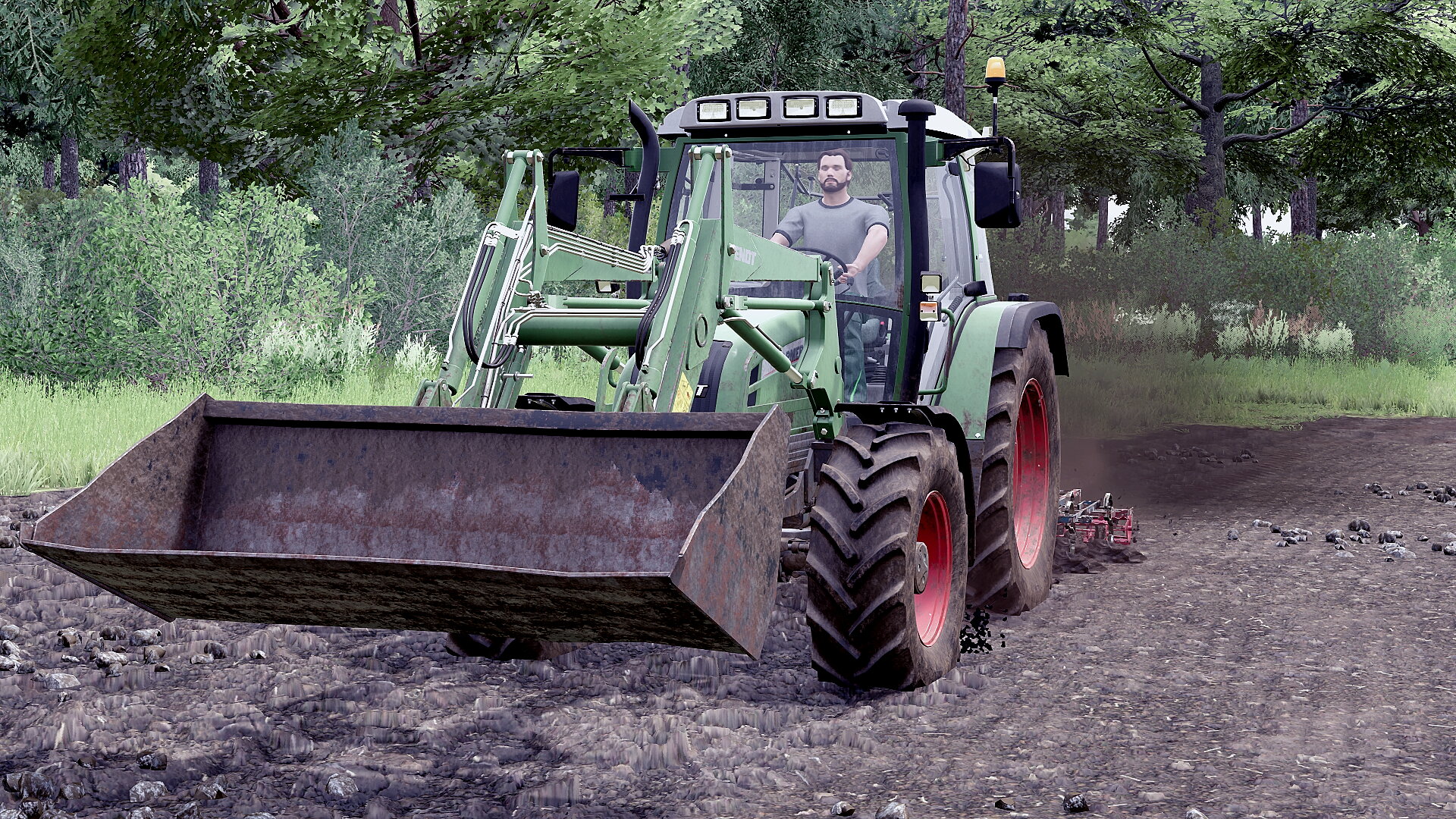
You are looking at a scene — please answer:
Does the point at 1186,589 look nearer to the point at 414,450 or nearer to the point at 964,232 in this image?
→ the point at 964,232

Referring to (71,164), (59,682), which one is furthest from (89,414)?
(71,164)

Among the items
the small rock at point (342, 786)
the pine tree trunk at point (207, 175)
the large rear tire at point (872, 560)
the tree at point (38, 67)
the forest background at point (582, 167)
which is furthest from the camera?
the pine tree trunk at point (207, 175)

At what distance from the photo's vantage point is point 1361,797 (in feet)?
13.7

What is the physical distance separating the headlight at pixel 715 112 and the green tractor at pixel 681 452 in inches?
0.4

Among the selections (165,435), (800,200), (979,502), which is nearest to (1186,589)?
(979,502)

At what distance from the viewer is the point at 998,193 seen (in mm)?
6148

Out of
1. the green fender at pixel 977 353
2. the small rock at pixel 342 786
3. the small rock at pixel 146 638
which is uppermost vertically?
the green fender at pixel 977 353

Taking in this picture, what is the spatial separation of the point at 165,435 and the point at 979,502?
3.57 meters

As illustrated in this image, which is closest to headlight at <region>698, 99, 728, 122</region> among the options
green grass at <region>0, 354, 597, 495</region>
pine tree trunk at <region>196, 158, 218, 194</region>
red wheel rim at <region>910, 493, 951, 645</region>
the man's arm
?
the man's arm

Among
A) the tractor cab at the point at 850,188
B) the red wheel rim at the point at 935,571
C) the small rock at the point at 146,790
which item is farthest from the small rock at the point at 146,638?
the red wheel rim at the point at 935,571

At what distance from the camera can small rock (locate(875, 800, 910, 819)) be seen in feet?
12.9

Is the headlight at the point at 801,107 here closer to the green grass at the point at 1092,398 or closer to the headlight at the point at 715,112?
the headlight at the point at 715,112

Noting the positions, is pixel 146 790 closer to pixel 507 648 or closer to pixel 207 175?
pixel 507 648

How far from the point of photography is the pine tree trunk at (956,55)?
58.1ft
